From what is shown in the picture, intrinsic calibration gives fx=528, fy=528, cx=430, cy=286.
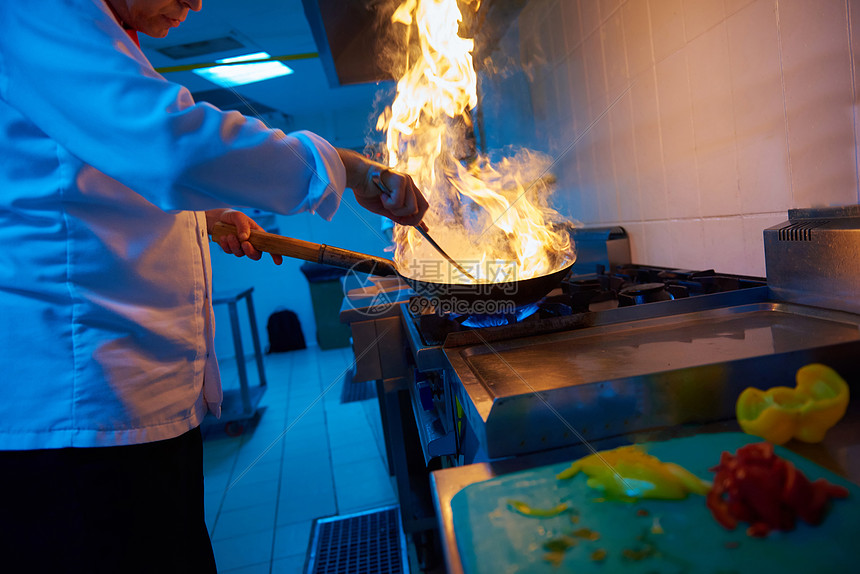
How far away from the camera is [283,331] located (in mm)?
6285

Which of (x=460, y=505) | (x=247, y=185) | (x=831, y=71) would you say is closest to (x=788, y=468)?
(x=460, y=505)

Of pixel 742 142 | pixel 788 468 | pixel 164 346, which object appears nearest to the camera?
pixel 788 468

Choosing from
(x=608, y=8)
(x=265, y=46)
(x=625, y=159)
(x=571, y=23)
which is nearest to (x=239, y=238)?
(x=625, y=159)

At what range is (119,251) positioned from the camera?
3.02ft

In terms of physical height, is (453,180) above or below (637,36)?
below

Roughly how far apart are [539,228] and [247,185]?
103 cm

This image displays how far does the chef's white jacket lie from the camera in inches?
30.5

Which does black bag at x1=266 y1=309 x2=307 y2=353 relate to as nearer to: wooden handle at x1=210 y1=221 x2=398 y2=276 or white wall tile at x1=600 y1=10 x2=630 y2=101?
white wall tile at x1=600 y1=10 x2=630 y2=101

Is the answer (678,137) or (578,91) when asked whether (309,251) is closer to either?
(678,137)

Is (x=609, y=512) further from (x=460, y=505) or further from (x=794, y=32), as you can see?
(x=794, y=32)

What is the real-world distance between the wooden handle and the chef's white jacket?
242mm

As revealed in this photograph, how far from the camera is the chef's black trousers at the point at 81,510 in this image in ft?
2.88

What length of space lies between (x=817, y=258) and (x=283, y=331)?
19.2 feet

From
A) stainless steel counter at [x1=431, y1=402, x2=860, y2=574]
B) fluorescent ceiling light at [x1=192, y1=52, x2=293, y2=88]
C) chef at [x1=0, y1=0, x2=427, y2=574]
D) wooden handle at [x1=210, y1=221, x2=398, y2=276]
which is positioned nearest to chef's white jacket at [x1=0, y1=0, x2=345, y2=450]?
chef at [x1=0, y1=0, x2=427, y2=574]
